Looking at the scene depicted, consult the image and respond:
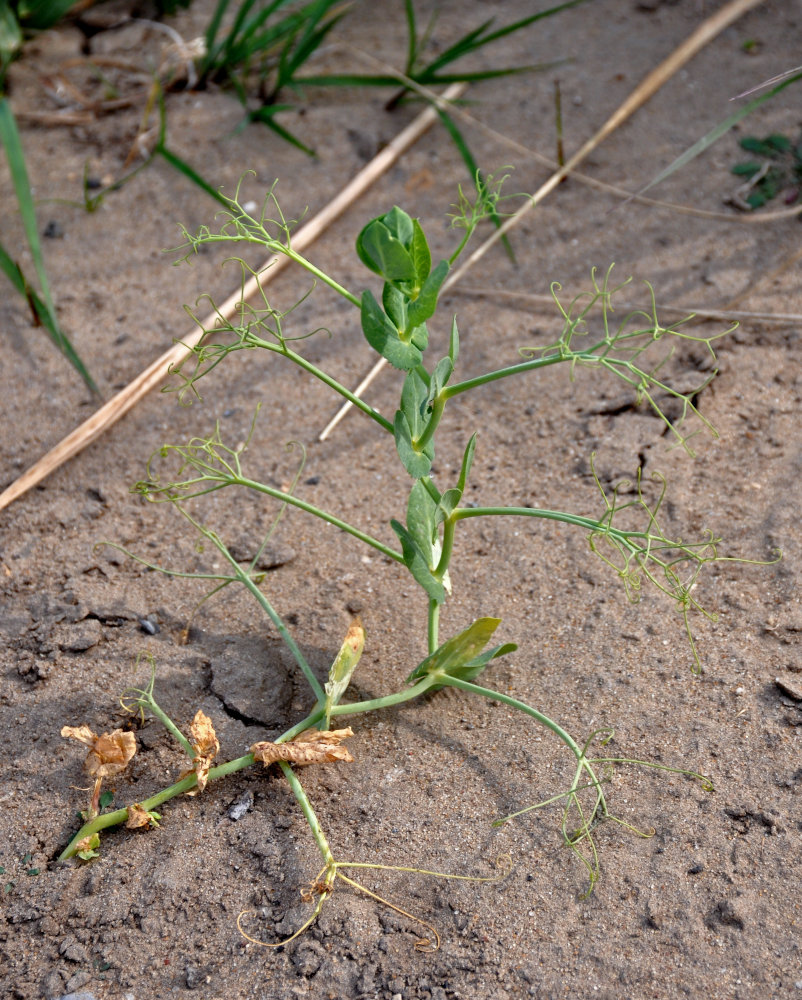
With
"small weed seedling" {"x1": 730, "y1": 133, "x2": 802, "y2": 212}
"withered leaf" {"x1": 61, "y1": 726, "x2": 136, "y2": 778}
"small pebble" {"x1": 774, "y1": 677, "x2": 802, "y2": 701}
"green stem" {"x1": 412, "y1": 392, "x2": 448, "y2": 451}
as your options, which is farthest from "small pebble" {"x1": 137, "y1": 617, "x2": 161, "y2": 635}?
"small weed seedling" {"x1": 730, "y1": 133, "x2": 802, "y2": 212}

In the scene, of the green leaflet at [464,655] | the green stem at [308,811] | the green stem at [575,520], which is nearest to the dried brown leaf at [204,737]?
the green stem at [308,811]

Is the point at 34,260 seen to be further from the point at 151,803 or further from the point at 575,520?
the point at 575,520

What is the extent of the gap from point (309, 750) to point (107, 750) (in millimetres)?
313

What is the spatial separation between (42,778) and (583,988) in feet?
2.82

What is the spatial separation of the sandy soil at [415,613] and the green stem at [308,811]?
0.05 m

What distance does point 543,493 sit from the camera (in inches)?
73.0

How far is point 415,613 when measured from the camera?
1.68 m

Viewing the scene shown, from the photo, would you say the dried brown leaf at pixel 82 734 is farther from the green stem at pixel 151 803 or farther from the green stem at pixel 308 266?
the green stem at pixel 308 266

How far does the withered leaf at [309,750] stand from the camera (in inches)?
52.9

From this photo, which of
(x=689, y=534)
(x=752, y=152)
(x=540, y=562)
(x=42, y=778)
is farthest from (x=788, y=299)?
(x=42, y=778)

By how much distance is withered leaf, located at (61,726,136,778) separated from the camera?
1.38m

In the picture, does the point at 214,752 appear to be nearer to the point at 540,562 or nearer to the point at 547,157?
the point at 540,562

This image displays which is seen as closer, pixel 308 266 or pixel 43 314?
pixel 308 266

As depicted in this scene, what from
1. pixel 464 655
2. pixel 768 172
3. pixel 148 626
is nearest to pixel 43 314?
pixel 148 626
